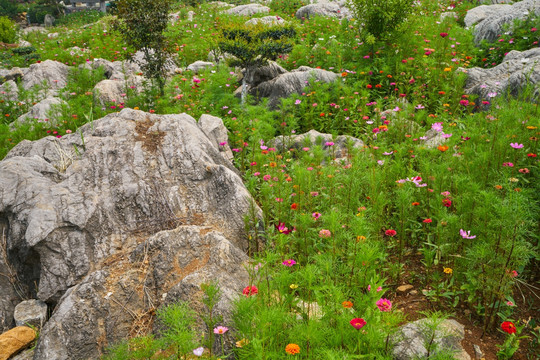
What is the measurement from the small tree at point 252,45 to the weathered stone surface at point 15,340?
17.6 feet

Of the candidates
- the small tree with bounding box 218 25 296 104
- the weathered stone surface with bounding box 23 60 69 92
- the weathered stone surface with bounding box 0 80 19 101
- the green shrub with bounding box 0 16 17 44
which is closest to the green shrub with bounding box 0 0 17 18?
the green shrub with bounding box 0 16 17 44

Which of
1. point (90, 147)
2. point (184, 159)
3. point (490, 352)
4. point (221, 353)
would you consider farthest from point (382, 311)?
point (90, 147)

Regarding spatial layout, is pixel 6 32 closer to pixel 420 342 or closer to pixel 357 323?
pixel 357 323

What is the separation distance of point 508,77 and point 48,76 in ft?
35.4

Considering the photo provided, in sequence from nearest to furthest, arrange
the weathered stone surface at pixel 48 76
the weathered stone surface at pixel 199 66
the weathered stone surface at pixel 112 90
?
1. the weathered stone surface at pixel 112 90
2. the weathered stone surface at pixel 199 66
3. the weathered stone surface at pixel 48 76

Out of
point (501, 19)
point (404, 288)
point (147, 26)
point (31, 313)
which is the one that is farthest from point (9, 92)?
point (501, 19)

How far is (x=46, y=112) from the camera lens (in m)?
7.86

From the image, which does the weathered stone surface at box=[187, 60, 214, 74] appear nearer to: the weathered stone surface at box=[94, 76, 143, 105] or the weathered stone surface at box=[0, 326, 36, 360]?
the weathered stone surface at box=[94, 76, 143, 105]

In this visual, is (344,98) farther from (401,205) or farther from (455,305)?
(455,305)

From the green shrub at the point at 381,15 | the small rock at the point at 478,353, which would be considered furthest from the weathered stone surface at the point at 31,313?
the green shrub at the point at 381,15

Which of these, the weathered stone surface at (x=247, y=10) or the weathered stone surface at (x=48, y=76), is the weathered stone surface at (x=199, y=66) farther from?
the weathered stone surface at (x=247, y=10)

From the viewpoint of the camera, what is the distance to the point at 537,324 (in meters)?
2.97

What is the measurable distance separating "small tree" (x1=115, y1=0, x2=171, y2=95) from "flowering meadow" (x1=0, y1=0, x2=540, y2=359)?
676 mm

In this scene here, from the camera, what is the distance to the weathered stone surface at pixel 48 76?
34.5 feet
